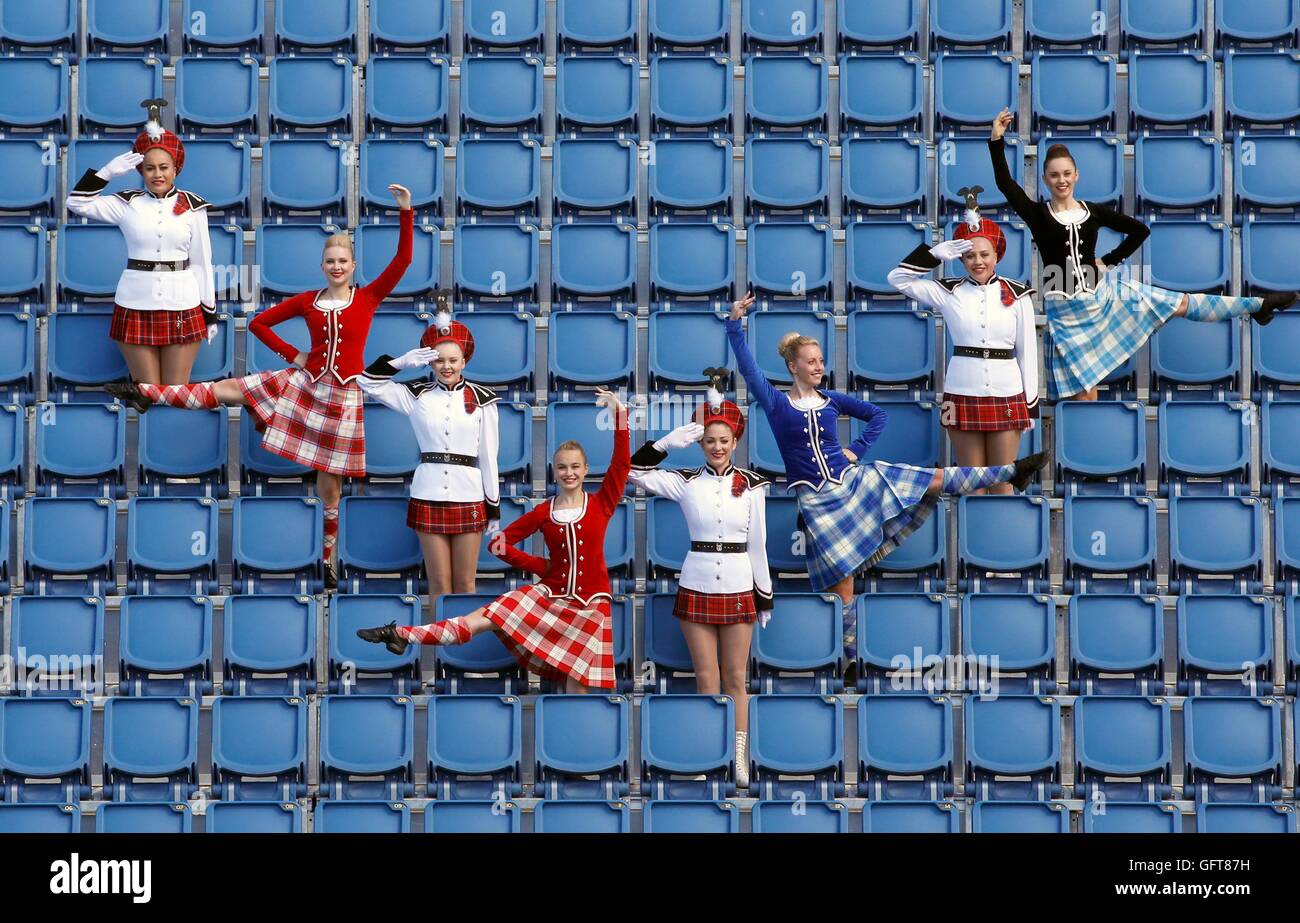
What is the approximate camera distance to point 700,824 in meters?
10.9

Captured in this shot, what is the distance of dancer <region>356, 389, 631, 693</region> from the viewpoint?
451 inches

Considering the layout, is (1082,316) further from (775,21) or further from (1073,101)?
(775,21)

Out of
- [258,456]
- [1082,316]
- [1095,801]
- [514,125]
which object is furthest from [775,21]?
[1095,801]

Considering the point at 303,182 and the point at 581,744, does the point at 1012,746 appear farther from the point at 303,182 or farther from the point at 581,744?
the point at 303,182

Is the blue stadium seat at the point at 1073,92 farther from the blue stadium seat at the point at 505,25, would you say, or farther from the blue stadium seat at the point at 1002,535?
the blue stadium seat at the point at 1002,535

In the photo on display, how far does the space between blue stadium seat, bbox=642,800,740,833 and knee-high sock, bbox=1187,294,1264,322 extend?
381 cm

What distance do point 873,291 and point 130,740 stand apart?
4.66 metres

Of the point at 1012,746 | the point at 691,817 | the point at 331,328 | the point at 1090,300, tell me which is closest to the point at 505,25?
the point at 331,328

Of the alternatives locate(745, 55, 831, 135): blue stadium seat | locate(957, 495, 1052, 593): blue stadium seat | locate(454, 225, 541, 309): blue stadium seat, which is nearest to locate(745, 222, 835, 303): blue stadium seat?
locate(745, 55, 831, 135): blue stadium seat

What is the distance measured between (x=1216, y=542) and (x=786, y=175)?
10.7 feet

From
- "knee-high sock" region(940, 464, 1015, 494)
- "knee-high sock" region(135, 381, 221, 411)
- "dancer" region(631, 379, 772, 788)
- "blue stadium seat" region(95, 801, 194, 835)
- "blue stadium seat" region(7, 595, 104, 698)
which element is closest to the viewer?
"blue stadium seat" region(95, 801, 194, 835)

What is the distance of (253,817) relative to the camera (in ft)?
35.8

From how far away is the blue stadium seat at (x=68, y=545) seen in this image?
12.2m

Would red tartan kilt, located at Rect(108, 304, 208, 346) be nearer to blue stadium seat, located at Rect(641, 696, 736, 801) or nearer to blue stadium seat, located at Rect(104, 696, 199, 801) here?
blue stadium seat, located at Rect(104, 696, 199, 801)
